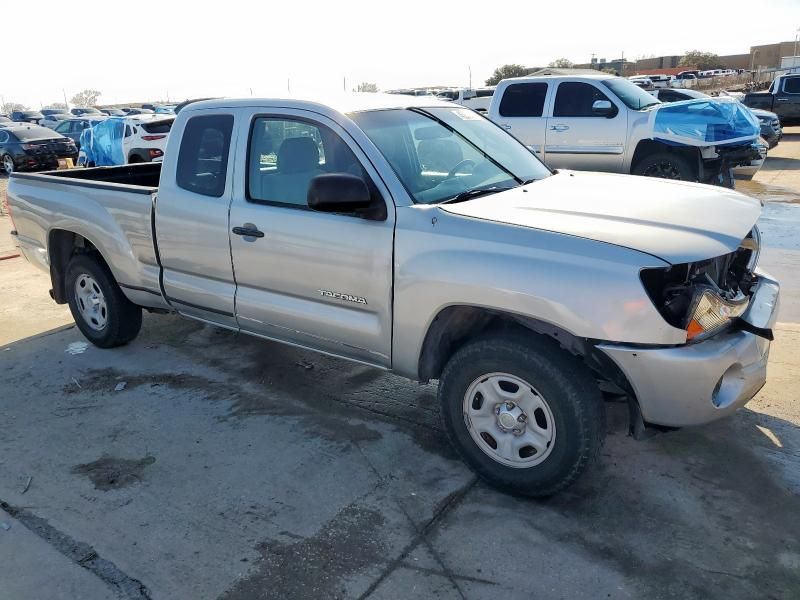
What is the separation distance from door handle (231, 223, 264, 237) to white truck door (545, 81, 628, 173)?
8.16 meters

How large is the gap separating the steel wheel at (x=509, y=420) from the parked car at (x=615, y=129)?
26.5ft

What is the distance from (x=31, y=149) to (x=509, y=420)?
835 inches

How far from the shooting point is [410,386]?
4656 millimetres

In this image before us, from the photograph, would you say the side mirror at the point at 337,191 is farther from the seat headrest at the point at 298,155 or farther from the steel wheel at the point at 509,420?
the steel wheel at the point at 509,420

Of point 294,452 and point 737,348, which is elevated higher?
point 737,348

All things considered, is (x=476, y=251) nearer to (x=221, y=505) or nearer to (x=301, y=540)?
(x=301, y=540)

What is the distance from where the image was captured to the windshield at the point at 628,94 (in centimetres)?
1062

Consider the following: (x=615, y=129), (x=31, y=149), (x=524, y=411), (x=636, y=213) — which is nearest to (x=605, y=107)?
(x=615, y=129)

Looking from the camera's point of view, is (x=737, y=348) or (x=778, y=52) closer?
(x=737, y=348)

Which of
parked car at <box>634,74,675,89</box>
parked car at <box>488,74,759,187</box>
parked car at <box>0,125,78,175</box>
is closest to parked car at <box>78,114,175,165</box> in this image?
parked car at <box>0,125,78,175</box>

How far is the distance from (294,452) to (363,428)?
1.53ft

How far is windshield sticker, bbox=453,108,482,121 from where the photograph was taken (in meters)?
4.39

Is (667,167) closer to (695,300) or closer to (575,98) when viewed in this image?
(575,98)

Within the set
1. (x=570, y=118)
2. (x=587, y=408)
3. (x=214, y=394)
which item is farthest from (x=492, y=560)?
(x=570, y=118)
